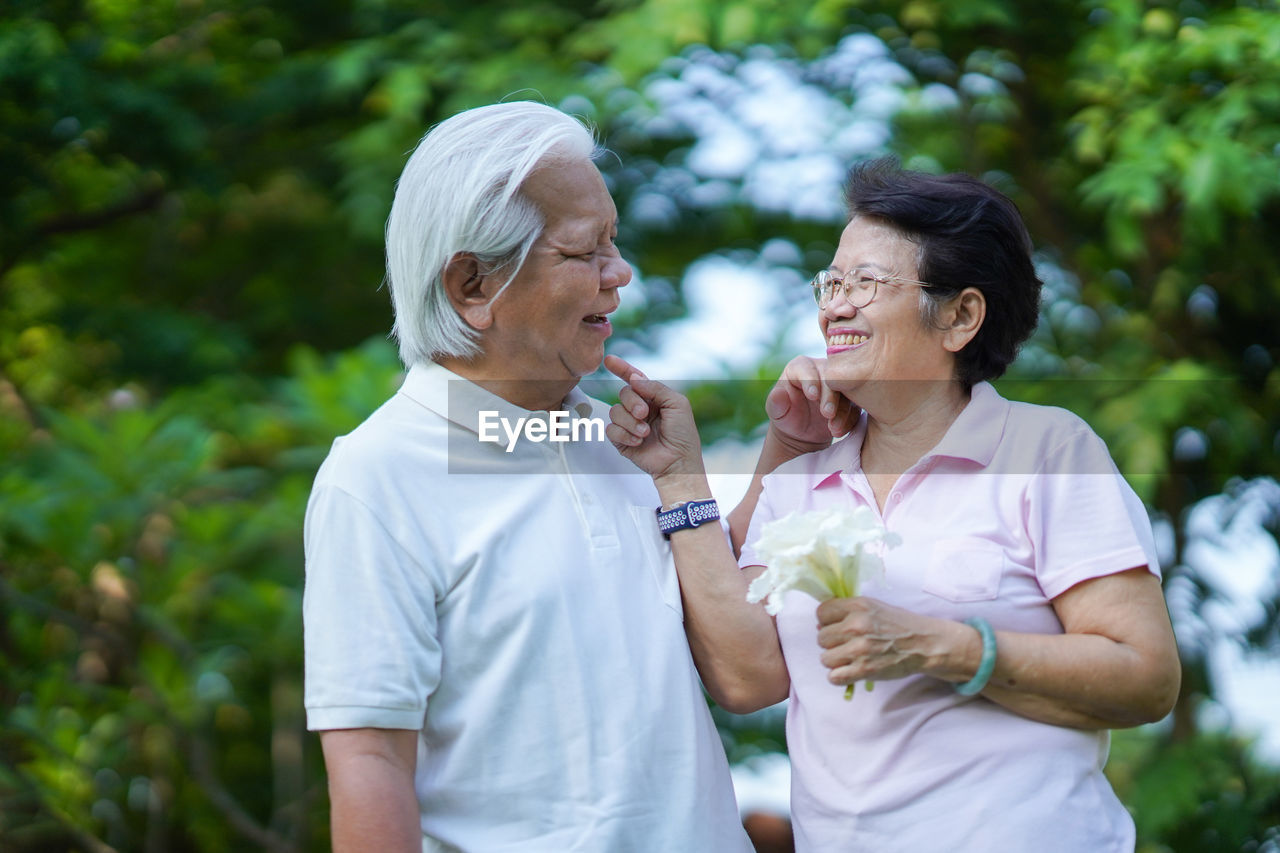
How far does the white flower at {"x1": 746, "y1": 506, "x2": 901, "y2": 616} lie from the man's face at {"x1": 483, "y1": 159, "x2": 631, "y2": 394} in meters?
0.48

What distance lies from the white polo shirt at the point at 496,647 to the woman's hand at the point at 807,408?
394 mm

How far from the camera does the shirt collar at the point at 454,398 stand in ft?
6.07

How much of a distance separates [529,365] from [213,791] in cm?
316

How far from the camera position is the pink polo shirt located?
167cm

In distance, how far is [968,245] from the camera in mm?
1884

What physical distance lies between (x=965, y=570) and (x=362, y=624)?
2.87 feet

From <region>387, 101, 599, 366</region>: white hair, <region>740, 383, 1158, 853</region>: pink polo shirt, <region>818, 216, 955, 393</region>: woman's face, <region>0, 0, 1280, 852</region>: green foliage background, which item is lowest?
<region>0, 0, 1280, 852</region>: green foliage background

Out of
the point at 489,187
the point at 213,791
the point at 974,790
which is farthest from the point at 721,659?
the point at 213,791

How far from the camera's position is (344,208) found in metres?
4.64

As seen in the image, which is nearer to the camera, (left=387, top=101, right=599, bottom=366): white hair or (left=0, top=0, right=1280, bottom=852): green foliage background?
(left=387, top=101, right=599, bottom=366): white hair

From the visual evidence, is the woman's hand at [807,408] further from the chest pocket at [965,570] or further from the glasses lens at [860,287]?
the chest pocket at [965,570]

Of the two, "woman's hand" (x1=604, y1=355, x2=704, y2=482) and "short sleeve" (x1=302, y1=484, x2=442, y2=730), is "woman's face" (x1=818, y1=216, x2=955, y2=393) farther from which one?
"short sleeve" (x1=302, y1=484, x2=442, y2=730)

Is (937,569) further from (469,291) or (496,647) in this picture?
(469,291)

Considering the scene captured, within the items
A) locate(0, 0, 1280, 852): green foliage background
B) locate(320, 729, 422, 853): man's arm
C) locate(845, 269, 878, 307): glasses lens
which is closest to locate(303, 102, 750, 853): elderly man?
locate(320, 729, 422, 853): man's arm
